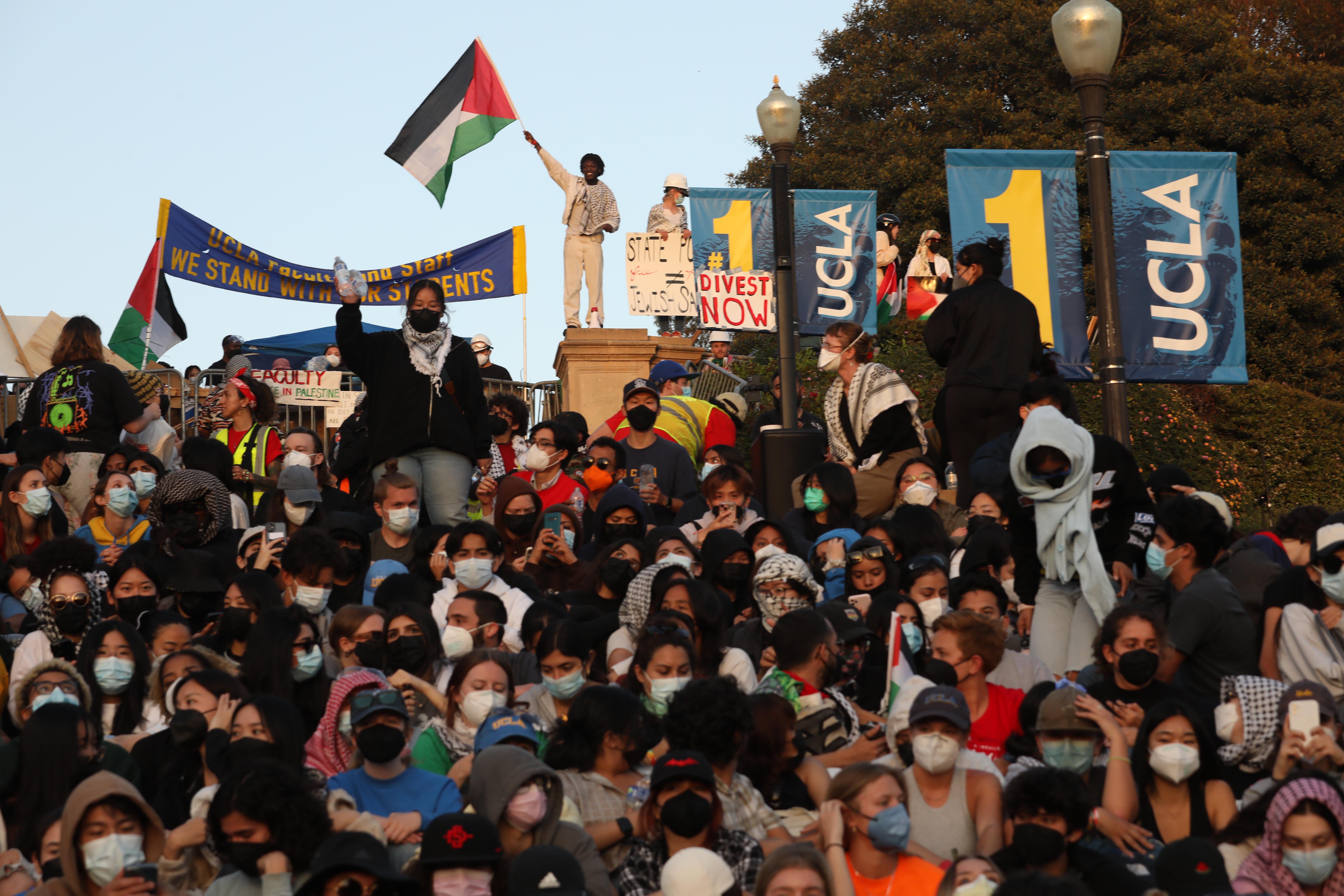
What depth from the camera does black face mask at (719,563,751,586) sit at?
31.3 ft

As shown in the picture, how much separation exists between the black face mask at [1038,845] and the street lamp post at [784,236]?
264 inches

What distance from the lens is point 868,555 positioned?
30.3ft

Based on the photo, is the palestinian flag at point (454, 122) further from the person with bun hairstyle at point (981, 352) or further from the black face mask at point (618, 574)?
the black face mask at point (618, 574)

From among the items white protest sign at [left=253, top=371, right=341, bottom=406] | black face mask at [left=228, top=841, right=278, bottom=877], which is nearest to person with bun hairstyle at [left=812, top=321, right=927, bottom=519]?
black face mask at [left=228, top=841, right=278, bottom=877]

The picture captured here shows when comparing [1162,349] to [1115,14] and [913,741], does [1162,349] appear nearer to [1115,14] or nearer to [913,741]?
[1115,14]

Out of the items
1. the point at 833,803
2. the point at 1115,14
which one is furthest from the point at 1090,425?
the point at 833,803

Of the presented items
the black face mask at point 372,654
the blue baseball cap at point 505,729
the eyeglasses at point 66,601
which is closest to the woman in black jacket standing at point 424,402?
the eyeglasses at point 66,601

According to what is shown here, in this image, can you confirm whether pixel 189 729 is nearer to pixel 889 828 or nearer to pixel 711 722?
pixel 711 722

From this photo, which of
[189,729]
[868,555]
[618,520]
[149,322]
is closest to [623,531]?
[618,520]

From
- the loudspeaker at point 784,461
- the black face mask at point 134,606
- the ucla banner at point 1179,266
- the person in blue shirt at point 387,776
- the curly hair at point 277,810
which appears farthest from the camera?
the ucla banner at point 1179,266

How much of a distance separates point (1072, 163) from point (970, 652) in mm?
6547

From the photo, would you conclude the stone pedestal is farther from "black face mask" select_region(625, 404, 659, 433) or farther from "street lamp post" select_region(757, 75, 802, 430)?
"black face mask" select_region(625, 404, 659, 433)

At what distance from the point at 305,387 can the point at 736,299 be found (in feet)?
15.7

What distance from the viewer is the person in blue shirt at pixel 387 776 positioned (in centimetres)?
662
